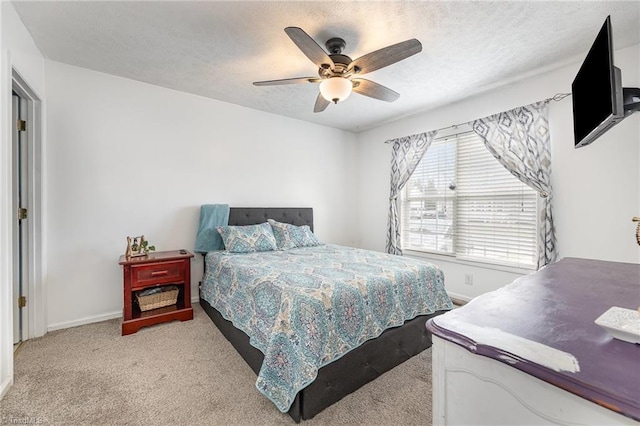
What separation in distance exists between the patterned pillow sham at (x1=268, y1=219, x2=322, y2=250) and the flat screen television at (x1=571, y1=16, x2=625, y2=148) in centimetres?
274

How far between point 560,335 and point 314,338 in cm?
114

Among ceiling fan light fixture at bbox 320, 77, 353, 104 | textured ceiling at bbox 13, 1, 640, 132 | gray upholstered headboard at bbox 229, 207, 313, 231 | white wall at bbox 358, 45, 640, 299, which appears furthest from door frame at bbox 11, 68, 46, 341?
white wall at bbox 358, 45, 640, 299

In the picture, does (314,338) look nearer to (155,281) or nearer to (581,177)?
(155,281)

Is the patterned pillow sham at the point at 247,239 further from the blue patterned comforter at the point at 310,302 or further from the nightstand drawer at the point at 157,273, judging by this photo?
the nightstand drawer at the point at 157,273

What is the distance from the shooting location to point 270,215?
3893mm

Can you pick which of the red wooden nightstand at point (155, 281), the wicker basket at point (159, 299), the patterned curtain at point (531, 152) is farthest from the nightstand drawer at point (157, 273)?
the patterned curtain at point (531, 152)

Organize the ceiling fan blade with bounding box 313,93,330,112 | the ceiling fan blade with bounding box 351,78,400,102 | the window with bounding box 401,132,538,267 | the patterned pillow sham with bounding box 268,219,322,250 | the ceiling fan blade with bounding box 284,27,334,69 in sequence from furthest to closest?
the patterned pillow sham with bounding box 268,219,322,250 → the window with bounding box 401,132,538,267 → the ceiling fan blade with bounding box 313,93,330,112 → the ceiling fan blade with bounding box 351,78,400,102 → the ceiling fan blade with bounding box 284,27,334,69

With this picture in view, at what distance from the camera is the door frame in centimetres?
245

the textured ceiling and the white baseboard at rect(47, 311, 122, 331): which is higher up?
the textured ceiling

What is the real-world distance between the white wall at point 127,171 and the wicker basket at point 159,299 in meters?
0.44

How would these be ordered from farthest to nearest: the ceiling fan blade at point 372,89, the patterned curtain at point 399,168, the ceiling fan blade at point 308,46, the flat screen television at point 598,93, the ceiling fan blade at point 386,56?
the patterned curtain at point 399,168, the ceiling fan blade at point 372,89, the ceiling fan blade at point 386,56, the ceiling fan blade at point 308,46, the flat screen television at point 598,93

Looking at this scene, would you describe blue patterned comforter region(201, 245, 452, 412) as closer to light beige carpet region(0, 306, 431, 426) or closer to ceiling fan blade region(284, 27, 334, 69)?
light beige carpet region(0, 306, 431, 426)

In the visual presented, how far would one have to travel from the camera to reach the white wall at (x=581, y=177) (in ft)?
7.69

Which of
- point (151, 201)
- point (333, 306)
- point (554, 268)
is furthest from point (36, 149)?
point (554, 268)
